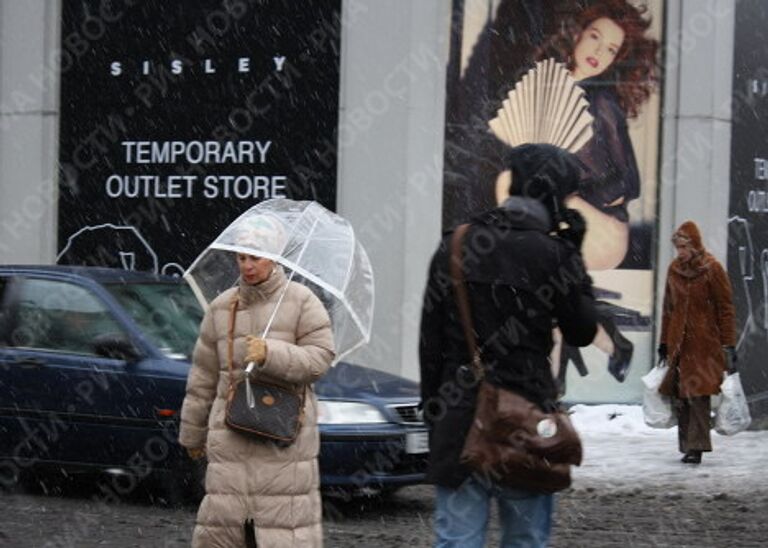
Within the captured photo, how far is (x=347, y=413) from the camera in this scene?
879cm

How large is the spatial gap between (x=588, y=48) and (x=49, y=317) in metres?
6.75

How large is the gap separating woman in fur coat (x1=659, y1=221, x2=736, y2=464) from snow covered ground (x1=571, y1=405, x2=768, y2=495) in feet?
1.03

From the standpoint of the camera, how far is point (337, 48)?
14.8 m

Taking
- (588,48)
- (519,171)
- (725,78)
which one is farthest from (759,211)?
(519,171)

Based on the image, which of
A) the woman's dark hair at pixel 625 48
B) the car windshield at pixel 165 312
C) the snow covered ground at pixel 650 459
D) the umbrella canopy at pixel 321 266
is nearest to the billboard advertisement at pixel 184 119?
the woman's dark hair at pixel 625 48

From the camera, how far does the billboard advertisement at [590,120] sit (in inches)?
566

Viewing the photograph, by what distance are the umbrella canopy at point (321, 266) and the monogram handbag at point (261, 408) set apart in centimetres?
74

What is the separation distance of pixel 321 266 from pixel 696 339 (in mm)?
5531

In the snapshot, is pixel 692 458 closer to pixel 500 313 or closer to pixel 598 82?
pixel 598 82

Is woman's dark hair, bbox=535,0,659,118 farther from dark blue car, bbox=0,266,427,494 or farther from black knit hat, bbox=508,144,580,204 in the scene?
black knit hat, bbox=508,144,580,204

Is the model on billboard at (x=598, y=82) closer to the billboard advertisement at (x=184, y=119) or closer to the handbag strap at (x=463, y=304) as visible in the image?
the billboard advertisement at (x=184, y=119)

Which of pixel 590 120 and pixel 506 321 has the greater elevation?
pixel 590 120

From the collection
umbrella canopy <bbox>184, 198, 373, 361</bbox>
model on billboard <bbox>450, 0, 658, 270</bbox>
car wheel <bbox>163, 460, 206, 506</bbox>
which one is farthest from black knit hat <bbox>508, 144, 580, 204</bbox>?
model on billboard <bbox>450, 0, 658, 270</bbox>

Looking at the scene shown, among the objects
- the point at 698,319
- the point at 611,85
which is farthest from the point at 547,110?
the point at 698,319
